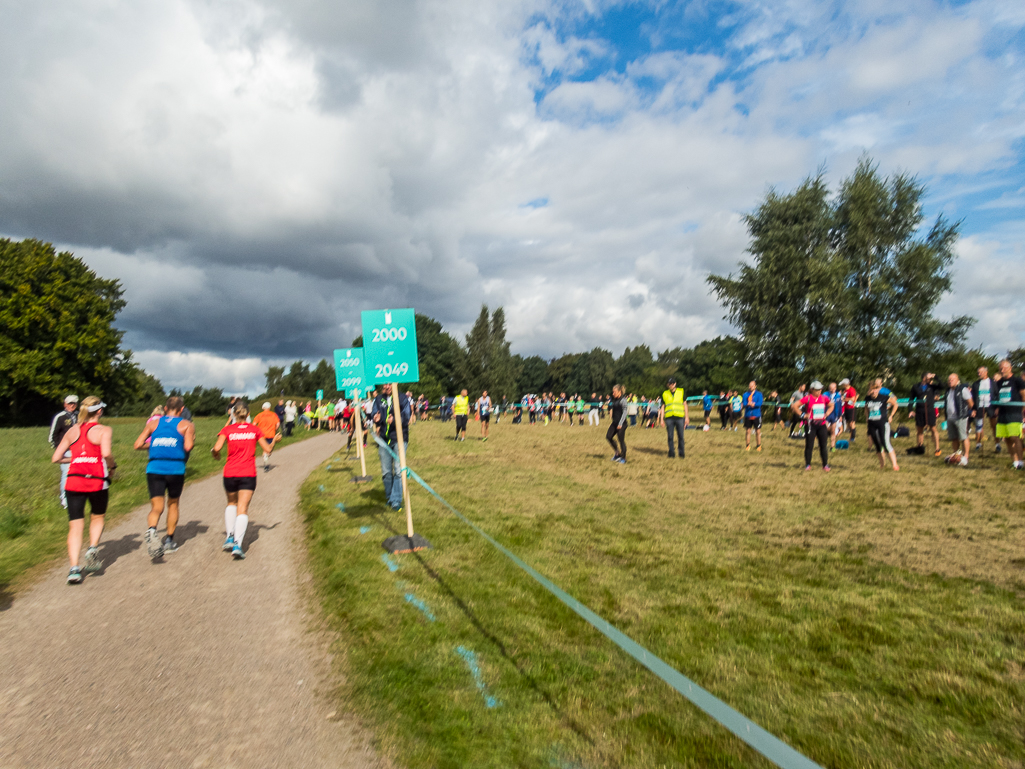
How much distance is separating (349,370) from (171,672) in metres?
11.7

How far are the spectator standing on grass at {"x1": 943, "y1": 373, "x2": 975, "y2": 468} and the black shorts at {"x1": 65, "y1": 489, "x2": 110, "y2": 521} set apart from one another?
1503cm

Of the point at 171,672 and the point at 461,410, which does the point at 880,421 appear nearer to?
the point at 171,672

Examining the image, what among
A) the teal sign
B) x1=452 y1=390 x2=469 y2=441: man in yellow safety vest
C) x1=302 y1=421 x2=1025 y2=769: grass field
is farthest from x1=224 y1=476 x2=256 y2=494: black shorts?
x1=452 y1=390 x2=469 y2=441: man in yellow safety vest

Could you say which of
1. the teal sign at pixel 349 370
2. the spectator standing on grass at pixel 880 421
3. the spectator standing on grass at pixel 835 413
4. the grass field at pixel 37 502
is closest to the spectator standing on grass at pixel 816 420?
the spectator standing on grass at pixel 880 421

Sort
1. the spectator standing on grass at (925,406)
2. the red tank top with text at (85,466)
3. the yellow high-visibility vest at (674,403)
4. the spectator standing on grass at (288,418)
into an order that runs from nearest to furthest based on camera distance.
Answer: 1. the red tank top with text at (85,466)
2. the spectator standing on grass at (925,406)
3. the yellow high-visibility vest at (674,403)
4. the spectator standing on grass at (288,418)

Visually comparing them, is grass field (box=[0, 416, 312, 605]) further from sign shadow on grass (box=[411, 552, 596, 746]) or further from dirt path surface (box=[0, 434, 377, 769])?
sign shadow on grass (box=[411, 552, 596, 746])

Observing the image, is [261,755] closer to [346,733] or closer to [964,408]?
[346,733]

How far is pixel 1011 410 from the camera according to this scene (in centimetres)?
1163

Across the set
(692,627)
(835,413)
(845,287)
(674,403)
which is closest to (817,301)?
(845,287)

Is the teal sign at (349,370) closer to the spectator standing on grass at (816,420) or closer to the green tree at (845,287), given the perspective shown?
the spectator standing on grass at (816,420)

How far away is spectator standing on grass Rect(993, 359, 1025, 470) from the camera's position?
37.6 feet

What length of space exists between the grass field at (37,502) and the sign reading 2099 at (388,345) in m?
4.50

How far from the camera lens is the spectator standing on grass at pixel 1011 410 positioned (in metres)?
11.5

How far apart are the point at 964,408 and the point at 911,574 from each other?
879 cm
